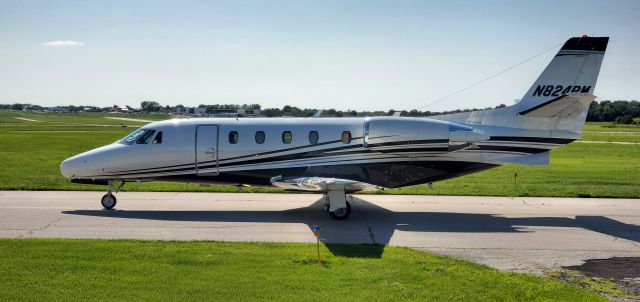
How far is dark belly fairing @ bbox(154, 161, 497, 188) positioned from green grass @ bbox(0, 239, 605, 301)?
5.11 meters

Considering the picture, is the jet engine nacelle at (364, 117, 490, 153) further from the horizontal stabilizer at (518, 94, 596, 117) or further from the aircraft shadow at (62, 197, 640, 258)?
the aircraft shadow at (62, 197, 640, 258)

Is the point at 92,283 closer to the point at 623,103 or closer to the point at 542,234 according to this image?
the point at 542,234

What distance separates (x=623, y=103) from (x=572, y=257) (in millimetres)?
159641

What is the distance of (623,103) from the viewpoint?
152m

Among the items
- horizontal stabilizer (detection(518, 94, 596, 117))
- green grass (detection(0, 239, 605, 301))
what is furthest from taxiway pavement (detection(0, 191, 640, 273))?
horizontal stabilizer (detection(518, 94, 596, 117))

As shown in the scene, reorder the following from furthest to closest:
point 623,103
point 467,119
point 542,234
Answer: point 623,103, point 467,119, point 542,234

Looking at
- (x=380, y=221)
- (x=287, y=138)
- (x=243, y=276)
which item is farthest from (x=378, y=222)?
(x=243, y=276)

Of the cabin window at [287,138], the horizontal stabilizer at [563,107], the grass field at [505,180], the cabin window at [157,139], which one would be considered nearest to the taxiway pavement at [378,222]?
the grass field at [505,180]

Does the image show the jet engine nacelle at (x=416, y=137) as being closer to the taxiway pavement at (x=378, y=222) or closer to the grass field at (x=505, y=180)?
the taxiway pavement at (x=378, y=222)

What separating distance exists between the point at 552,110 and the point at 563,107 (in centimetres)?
35

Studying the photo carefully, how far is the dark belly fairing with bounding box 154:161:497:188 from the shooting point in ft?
56.0

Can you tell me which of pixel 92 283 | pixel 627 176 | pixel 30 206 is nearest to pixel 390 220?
pixel 92 283

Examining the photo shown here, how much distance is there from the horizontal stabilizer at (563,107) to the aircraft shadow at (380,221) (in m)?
3.16

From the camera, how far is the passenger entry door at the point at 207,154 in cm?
1731
